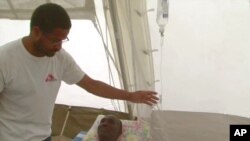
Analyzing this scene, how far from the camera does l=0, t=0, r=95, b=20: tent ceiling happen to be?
85.8 inches

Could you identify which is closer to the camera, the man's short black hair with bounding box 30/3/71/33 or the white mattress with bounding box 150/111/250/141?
the man's short black hair with bounding box 30/3/71/33

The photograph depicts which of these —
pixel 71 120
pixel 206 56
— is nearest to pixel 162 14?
pixel 206 56

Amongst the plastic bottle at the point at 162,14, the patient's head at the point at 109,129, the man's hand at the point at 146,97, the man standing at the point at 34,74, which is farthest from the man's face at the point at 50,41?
the patient's head at the point at 109,129

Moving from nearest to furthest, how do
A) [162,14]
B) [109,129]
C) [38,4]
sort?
1. [162,14]
2. [38,4]
3. [109,129]

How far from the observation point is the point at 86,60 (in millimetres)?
2797

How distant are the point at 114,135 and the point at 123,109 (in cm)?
75

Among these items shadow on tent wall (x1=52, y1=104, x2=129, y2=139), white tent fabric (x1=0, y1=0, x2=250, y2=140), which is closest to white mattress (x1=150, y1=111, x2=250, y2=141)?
white tent fabric (x1=0, y1=0, x2=250, y2=140)

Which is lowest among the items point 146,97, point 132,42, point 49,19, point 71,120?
point 71,120

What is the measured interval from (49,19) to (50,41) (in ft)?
0.29

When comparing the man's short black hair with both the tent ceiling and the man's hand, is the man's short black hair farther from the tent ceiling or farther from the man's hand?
the tent ceiling

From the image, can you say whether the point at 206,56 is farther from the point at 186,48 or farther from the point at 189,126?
the point at 189,126

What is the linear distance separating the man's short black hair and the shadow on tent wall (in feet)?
6.77

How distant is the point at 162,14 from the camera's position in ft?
6.98

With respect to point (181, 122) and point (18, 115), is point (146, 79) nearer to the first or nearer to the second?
point (181, 122)
